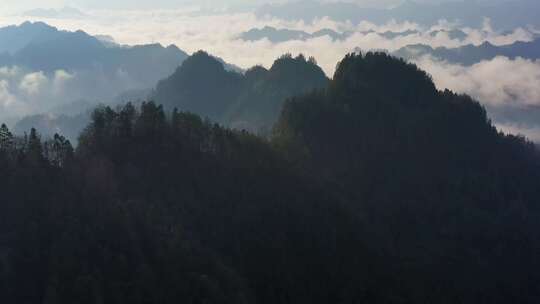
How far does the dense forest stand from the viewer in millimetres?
62375

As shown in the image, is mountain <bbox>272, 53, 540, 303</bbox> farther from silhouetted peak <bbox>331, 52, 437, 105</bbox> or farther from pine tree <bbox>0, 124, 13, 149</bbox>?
pine tree <bbox>0, 124, 13, 149</bbox>

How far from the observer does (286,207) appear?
86125 mm

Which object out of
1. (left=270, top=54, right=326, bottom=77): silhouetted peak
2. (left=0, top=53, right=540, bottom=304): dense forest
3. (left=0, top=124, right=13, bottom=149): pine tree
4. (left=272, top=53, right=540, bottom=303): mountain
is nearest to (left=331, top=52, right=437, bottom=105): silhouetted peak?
(left=272, top=53, right=540, bottom=303): mountain

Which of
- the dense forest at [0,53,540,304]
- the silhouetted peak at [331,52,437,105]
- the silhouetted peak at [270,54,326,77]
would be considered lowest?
the dense forest at [0,53,540,304]

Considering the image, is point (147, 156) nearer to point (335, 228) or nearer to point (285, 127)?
point (335, 228)

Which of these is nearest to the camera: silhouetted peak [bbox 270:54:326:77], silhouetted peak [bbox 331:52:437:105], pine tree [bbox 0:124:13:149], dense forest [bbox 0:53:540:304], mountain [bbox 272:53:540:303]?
dense forest [bbox 0:53:540:304]

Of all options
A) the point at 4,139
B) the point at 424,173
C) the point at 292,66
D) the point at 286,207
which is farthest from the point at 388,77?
the point at 4,139

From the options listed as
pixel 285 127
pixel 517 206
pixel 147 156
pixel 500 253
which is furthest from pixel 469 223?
pixel 147 156

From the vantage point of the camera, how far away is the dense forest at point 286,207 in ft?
205

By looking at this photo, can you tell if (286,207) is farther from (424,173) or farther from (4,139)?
(424,173)

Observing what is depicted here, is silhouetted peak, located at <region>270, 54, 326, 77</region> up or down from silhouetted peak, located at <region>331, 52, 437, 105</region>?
up

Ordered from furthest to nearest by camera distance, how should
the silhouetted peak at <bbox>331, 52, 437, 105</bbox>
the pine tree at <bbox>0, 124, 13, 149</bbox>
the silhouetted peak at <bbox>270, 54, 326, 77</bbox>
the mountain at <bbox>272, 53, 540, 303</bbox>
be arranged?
the silhouetted peak at <bbox>270, 54, 326, 77</bbox>, the silhouetted peak at <bbox>331, 52, 437, 105</bbox>, the mountain at <bbox>272, 53, 540, 303</bbox>, the pine tree at <bbox>0, 124, 13, 149</bbox>

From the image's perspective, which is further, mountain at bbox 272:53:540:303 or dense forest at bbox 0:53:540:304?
mountain at bbox 272:53:540:303

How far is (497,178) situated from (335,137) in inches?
1401
